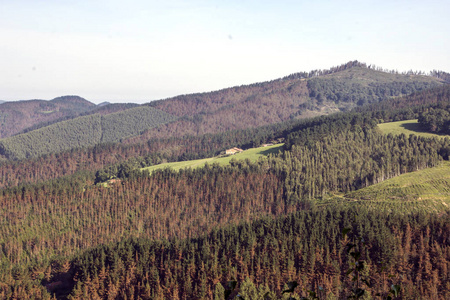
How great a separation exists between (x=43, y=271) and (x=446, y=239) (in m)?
131

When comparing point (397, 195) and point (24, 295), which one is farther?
point (397, 195)

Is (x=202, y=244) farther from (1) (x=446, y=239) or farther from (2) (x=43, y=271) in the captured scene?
(1) (x=446, y=239)

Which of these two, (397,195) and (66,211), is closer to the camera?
(397,195)

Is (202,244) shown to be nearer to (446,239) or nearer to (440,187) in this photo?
(446,239)

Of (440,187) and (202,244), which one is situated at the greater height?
(440,187)

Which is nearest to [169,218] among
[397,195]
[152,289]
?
[152,289]

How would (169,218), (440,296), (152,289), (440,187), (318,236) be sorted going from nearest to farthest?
(440,296) < (152,289) < (318,236) < (440,187) < (169,218)

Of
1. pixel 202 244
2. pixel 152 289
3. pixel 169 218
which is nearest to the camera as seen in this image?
pixel 152 289

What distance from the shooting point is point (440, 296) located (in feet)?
321

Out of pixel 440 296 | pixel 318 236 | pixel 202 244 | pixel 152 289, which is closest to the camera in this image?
pixel 440 296

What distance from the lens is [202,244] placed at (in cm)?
14062

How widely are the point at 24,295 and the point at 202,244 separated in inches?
2211

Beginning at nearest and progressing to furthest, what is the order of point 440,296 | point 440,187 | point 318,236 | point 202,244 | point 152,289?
point 440,296
point 152,289
point 318,236
point 202,244
point 440,187

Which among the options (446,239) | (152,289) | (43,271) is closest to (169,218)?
(43,271)
